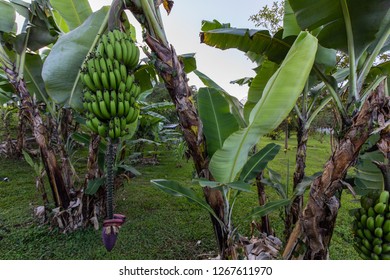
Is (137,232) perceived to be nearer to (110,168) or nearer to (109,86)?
(110,168)

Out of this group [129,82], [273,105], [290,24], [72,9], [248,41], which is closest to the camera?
[273,105]

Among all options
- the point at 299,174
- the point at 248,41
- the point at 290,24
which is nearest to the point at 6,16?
the point at 248,41

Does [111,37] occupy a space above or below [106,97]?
above

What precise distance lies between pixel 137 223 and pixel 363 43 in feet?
5.71

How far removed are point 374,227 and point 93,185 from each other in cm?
146

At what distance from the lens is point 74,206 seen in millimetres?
1721

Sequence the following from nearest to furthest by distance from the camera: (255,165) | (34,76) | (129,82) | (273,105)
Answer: (273,105) < (129,82) < (255,165) < (34,76)

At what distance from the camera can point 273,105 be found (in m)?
0.81

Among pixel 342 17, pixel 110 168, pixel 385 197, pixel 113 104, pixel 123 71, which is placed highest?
pixel 342 17

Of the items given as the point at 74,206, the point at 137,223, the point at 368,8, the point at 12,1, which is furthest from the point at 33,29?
the point at 368,8

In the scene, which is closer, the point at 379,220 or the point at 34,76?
the point at 379,220

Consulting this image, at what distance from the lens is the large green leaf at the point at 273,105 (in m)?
0.72

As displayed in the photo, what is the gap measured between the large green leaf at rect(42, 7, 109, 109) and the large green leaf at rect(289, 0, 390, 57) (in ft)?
2.69

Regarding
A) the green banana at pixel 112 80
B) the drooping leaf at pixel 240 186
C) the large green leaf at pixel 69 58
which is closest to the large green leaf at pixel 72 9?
the large green leaf at pixel 69 58
